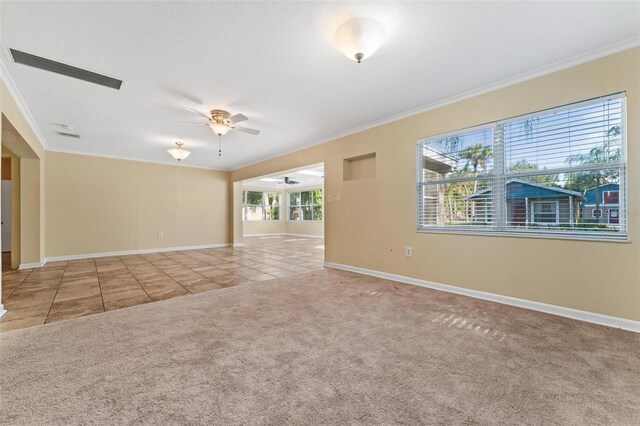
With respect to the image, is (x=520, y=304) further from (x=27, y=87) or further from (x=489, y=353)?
(x=27, y=87)

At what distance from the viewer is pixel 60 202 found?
19.4ft

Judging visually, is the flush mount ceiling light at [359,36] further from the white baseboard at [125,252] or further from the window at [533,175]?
the white baseboard at [125,252]

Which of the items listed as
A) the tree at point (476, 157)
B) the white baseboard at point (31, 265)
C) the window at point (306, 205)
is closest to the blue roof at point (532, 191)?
the tree at point (476, 157)

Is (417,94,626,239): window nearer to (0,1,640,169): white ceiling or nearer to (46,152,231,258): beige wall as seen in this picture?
(0,1,640,169): white ceiling

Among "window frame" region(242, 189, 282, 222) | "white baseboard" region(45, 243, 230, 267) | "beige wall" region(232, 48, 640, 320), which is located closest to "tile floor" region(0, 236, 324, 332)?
"white baseboard" region(45, 243, 230, 267)

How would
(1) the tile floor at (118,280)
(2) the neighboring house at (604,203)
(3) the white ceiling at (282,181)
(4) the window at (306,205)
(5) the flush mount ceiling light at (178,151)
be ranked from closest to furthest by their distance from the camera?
(2) the neighboring house at (604,203), (1) the tile floor at (118,280), (5) the flush mount ceiling light at (178,151), (3) the white ceiling at (282,181), (4) the window at (306,205)

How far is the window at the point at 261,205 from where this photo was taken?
11.7 metres

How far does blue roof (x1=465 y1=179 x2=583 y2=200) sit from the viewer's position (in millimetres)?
2705

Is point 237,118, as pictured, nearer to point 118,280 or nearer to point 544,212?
point 118,280

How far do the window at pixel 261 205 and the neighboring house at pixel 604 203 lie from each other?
10.7 metres

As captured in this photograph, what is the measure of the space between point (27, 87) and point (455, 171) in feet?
17.4

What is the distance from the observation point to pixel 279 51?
7.87ft

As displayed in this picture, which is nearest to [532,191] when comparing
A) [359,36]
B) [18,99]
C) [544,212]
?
[544,212]

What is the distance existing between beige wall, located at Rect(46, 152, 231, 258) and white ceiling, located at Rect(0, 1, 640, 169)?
104 inches
